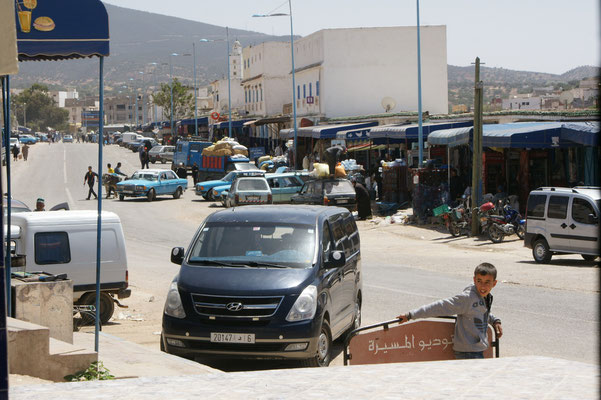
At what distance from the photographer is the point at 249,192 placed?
120ft

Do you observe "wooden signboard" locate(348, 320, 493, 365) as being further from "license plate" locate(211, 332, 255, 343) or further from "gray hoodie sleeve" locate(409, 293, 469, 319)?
"license plate" locate(211, 332, 255, 343)

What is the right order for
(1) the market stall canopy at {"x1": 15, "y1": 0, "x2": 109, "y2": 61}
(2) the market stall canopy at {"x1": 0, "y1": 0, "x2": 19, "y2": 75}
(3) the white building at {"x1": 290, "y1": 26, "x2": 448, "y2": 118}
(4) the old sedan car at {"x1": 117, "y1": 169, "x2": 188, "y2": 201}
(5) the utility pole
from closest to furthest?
(2) the market stall canopy at {"x1": 0, "y1": 0, "x2": 19, "y2": 75}, (1) the market stall canopy at {"x1": 15, "y1": 0, "x2": 109, "y2": 61}, (5) the utility pole, (4) the old sedan car at {"x1": 117, "y1": 169, "x2": 188, "y2": 201}, (3) the white building at {"x1": 290, "y1": 26, "x2": 448, "y2": 118}

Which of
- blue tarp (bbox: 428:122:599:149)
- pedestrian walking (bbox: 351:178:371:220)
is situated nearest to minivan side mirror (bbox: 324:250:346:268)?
blue tarp (bbox: 428:122:599:149)

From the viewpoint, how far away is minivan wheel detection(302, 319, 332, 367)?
1006 cm

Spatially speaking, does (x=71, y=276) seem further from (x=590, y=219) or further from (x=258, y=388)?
(x=590, y=219)

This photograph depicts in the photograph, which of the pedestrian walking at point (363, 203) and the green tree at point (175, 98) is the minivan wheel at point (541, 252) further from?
the green tree at point (175, 98)

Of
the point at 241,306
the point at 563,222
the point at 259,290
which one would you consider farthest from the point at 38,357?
the point at 563,222

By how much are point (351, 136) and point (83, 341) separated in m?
32.4

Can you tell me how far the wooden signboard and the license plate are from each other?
6.38ft

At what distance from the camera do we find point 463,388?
6.84m

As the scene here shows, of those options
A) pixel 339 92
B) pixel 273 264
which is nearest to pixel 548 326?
pixel 273 264

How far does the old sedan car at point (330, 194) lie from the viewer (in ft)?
110

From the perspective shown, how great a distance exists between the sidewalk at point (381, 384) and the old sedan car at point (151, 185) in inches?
1440

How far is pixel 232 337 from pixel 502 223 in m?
17.5
